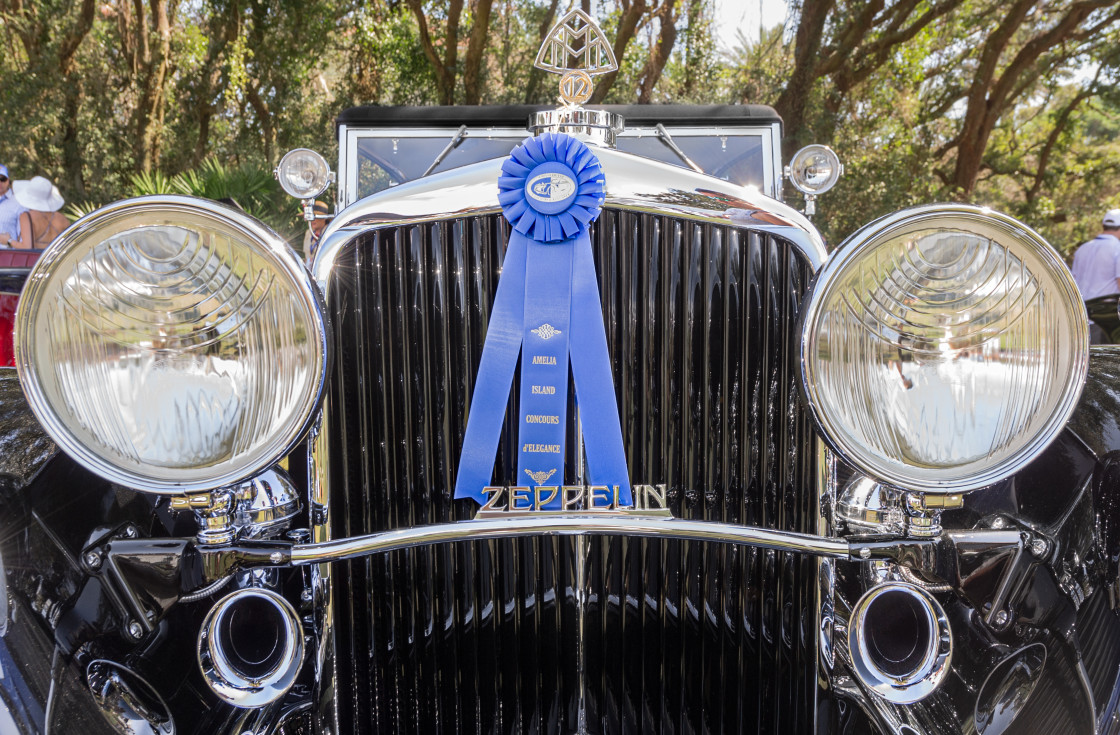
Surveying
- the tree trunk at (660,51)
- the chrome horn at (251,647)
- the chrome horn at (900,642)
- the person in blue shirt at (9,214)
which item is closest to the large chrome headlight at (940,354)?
the chrome horn at (900,642)

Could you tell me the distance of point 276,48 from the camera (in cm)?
1132

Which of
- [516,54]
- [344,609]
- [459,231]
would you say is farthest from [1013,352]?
[516,54]

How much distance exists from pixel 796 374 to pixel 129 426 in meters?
1.02

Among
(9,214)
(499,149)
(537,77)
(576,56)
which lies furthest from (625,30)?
(576,56)

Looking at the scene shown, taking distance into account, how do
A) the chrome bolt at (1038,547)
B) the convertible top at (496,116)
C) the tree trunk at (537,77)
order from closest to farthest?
the chrome bolt at (1038,547) → the convertible top at (496,116) → the tree trunk at (537,77)

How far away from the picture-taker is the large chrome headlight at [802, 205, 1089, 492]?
1.18 metres

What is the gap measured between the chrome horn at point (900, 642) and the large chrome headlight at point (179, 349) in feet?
3.39

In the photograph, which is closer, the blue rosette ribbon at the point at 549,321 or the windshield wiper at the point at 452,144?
the blue rosette ribbon at the point at 549,321

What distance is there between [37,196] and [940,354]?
604 centimetres

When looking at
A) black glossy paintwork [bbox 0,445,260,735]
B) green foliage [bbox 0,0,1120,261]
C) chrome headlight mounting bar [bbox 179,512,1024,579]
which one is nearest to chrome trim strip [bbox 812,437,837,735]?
chrome headlight mounting bar [bbox 179,512,1024,579]

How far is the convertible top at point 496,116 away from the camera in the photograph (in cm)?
262

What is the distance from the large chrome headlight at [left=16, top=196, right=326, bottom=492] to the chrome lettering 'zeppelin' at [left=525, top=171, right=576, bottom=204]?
40 centimetres

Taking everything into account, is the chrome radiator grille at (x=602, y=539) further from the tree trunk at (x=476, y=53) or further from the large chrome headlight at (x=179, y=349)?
the tree trunk at (x=476, y=53)

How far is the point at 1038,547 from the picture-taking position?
1.39 metres
